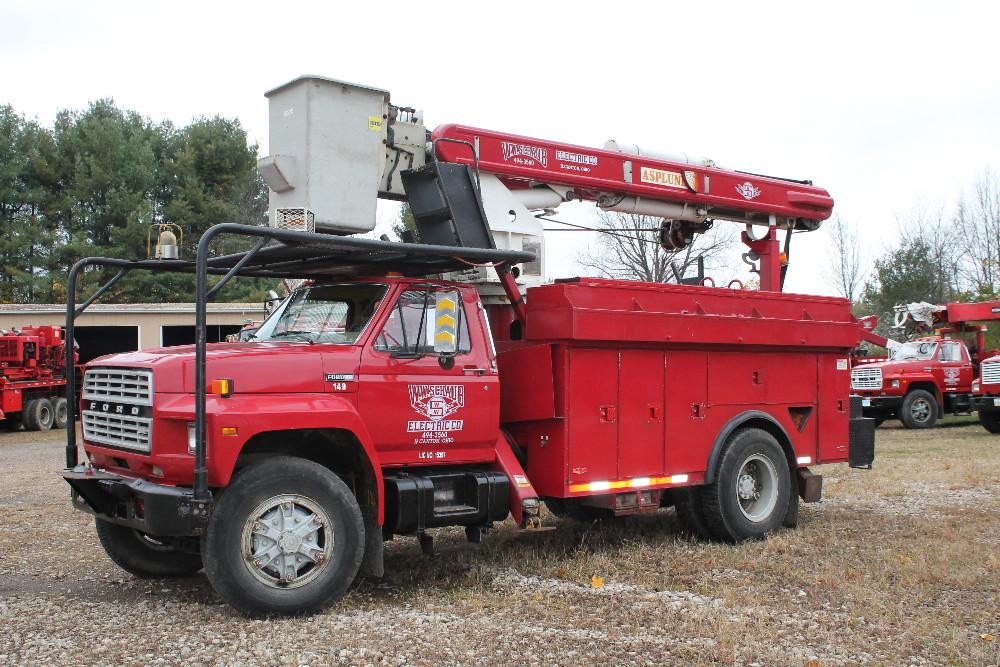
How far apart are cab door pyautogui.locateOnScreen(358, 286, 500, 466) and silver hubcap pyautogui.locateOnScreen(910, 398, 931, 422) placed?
18361 millimetres

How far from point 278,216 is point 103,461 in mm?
2150

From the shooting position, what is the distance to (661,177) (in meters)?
9.78

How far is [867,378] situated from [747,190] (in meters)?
14.4

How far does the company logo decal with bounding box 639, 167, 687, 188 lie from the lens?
965cm

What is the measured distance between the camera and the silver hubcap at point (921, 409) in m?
23.2

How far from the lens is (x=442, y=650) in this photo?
18.7ft

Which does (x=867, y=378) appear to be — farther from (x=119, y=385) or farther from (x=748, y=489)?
(x=119, y=385)

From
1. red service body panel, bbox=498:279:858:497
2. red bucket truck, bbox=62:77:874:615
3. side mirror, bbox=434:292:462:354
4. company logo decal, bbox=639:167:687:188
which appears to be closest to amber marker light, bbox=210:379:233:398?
red bucket truck, bbox=62:77:874:615

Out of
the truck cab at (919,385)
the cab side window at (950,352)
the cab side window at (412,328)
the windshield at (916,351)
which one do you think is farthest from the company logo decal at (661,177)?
the cab side window at (950,352)

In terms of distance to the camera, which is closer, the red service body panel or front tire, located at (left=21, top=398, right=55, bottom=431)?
the red service body panel

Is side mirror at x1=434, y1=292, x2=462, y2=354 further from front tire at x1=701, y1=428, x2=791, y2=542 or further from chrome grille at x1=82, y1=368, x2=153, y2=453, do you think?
front tire at x1=701, y1=428, x2=791, y2=542

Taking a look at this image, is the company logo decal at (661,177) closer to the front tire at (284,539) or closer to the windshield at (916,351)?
the front tire at (284,539)

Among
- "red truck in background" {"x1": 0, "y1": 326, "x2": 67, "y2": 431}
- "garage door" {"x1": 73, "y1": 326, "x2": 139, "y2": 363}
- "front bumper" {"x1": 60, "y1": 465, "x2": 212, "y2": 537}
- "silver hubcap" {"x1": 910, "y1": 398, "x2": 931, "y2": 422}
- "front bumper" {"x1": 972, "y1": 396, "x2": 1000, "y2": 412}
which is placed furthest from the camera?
"garage door" {"x1": 73, "y1": 326, "x2": 139, "y2": 363}

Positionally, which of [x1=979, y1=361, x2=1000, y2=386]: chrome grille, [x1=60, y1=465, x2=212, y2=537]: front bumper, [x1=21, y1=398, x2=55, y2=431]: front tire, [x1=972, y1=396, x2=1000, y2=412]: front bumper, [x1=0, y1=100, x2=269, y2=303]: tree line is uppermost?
[x1=0, y1=100, x2=269, y2=303]: tree line
